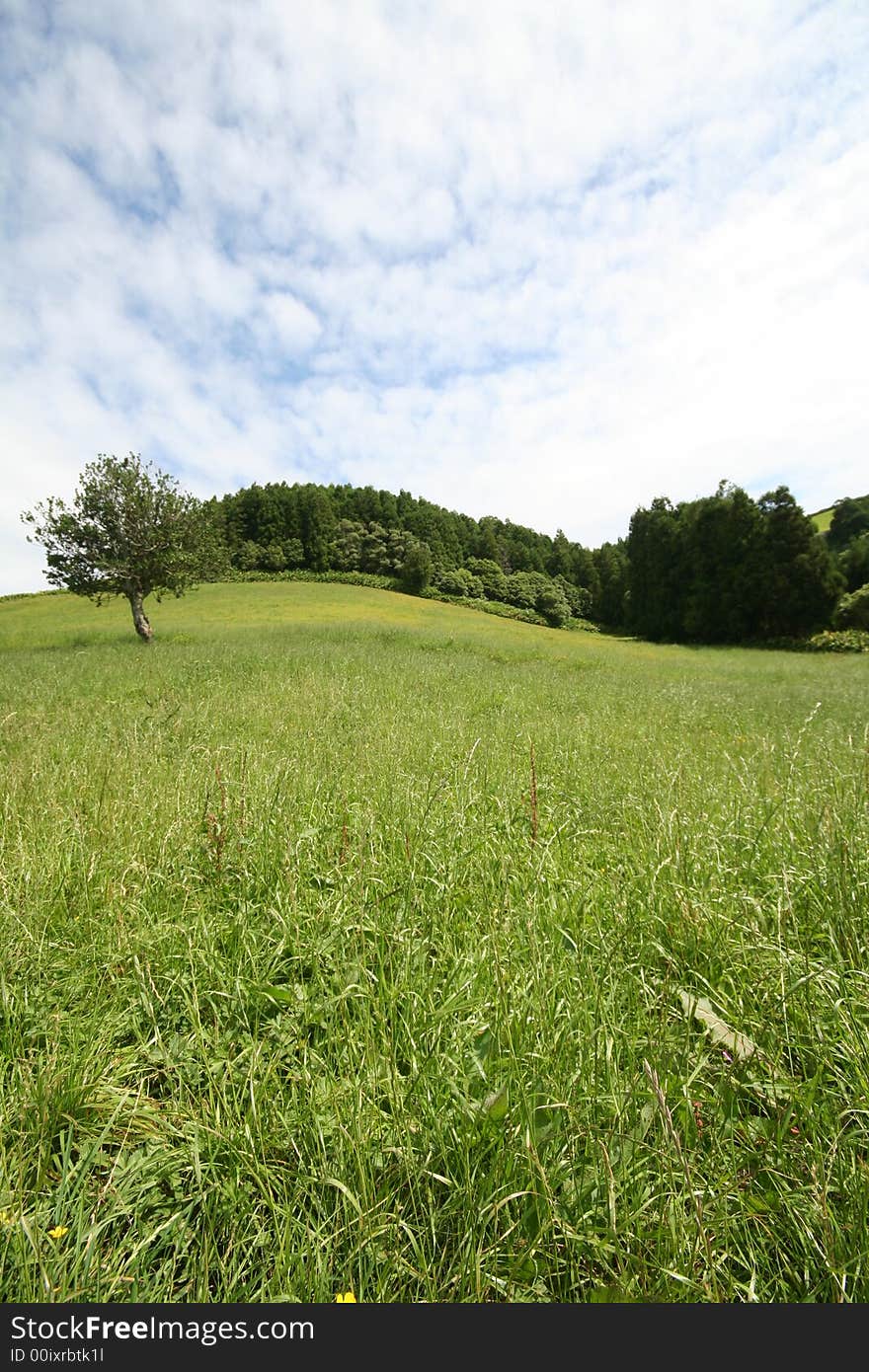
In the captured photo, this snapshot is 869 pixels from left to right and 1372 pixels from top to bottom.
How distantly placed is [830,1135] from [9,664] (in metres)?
20.3

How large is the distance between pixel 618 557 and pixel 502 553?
788 inches

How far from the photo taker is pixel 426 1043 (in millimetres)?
1887

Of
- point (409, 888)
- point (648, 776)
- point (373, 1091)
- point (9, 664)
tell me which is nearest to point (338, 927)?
point (409, 888)

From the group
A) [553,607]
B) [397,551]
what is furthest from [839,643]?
[397,551]

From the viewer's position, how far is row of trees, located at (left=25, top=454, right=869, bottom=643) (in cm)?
2305

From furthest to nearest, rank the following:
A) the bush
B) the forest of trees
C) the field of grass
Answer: the bush
the forest of trees
the field of grass

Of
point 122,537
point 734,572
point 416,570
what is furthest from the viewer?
point 416,570

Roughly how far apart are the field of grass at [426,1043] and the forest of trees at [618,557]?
27634mm

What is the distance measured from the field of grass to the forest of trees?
2763 cm

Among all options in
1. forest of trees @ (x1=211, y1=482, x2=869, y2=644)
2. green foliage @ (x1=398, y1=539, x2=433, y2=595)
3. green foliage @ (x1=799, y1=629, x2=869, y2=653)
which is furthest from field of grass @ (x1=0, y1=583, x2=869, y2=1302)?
green foliage @ (x1=398, y1=539, x2=433, y2=595)

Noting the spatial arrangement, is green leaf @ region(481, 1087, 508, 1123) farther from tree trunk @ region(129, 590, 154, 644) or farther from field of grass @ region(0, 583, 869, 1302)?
tree trunk @ region(129, 590, 154, 644)

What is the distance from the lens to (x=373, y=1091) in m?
1.69

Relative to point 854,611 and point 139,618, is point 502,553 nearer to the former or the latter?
point 854,611

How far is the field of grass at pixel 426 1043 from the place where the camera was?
1.32 meters
